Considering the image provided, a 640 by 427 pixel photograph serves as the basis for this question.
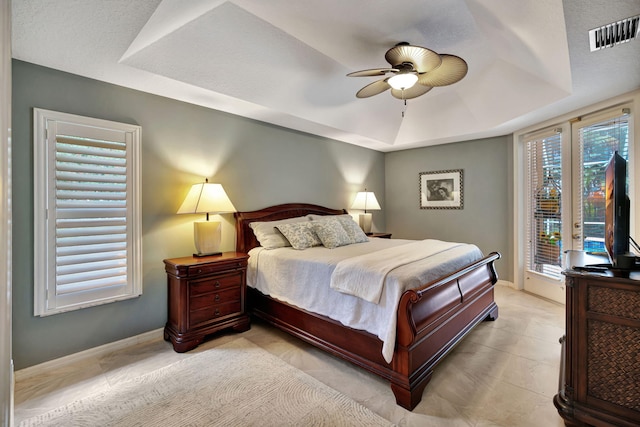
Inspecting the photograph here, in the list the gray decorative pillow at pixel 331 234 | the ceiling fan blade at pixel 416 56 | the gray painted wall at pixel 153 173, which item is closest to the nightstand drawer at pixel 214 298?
the gray painted wall at pixel 153 173

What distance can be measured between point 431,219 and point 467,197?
2.42 feet

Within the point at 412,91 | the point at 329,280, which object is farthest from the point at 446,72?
the point at 329,280

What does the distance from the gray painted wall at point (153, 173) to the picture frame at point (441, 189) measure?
2195 mm

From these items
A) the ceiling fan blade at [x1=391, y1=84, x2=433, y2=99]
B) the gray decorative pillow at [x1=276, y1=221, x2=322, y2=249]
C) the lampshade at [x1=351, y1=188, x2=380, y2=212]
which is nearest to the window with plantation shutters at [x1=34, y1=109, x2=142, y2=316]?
the gray decorative pillow at [x1=276, y1=221, x2=322, y2=249]

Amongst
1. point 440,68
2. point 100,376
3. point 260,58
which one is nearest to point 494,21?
point 440,68

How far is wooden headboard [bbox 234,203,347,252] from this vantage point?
3.61m

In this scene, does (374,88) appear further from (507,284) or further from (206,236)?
(507,284)

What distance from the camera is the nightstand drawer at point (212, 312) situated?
2.80 meters

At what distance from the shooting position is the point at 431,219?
18.1 feet

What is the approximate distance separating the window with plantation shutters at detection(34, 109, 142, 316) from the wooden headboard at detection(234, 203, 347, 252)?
1.08m

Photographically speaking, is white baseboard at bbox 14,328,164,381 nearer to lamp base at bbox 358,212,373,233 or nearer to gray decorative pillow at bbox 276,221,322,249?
gray decorative pillow at bbox 276,221,322,249

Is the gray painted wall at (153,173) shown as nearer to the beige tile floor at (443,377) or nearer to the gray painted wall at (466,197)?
the beige tile floor at (443,377)

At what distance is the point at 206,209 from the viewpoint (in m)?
2.98

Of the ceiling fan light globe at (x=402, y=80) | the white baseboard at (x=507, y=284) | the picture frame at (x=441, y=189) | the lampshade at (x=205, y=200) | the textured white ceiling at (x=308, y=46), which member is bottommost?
the white baseboard at (x=507, y=284)
